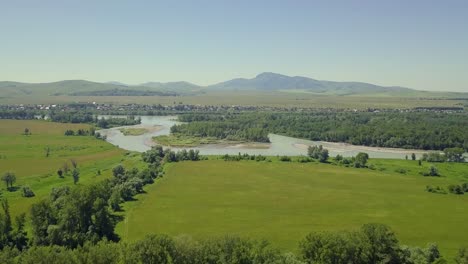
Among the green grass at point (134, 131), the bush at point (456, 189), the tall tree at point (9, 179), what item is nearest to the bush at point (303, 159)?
the bush at point (456, 189)

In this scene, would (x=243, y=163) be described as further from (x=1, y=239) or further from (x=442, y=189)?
(x=1, y=239)

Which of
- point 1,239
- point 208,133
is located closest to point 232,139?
point 208,133

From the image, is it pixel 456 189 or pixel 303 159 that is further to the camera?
pixel 303 159

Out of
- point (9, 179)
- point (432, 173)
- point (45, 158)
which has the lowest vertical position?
point (432, 173)

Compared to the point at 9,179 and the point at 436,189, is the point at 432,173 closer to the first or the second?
the point at 436,189

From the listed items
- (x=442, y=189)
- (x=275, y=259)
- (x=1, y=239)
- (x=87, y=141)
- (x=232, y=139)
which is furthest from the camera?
(x=232, y=139)

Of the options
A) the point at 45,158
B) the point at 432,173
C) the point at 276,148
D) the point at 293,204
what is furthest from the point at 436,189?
the point at 45,158

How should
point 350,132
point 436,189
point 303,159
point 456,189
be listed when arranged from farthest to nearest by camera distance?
point 350,132, point 303,159, point 436,189, point 456,189
